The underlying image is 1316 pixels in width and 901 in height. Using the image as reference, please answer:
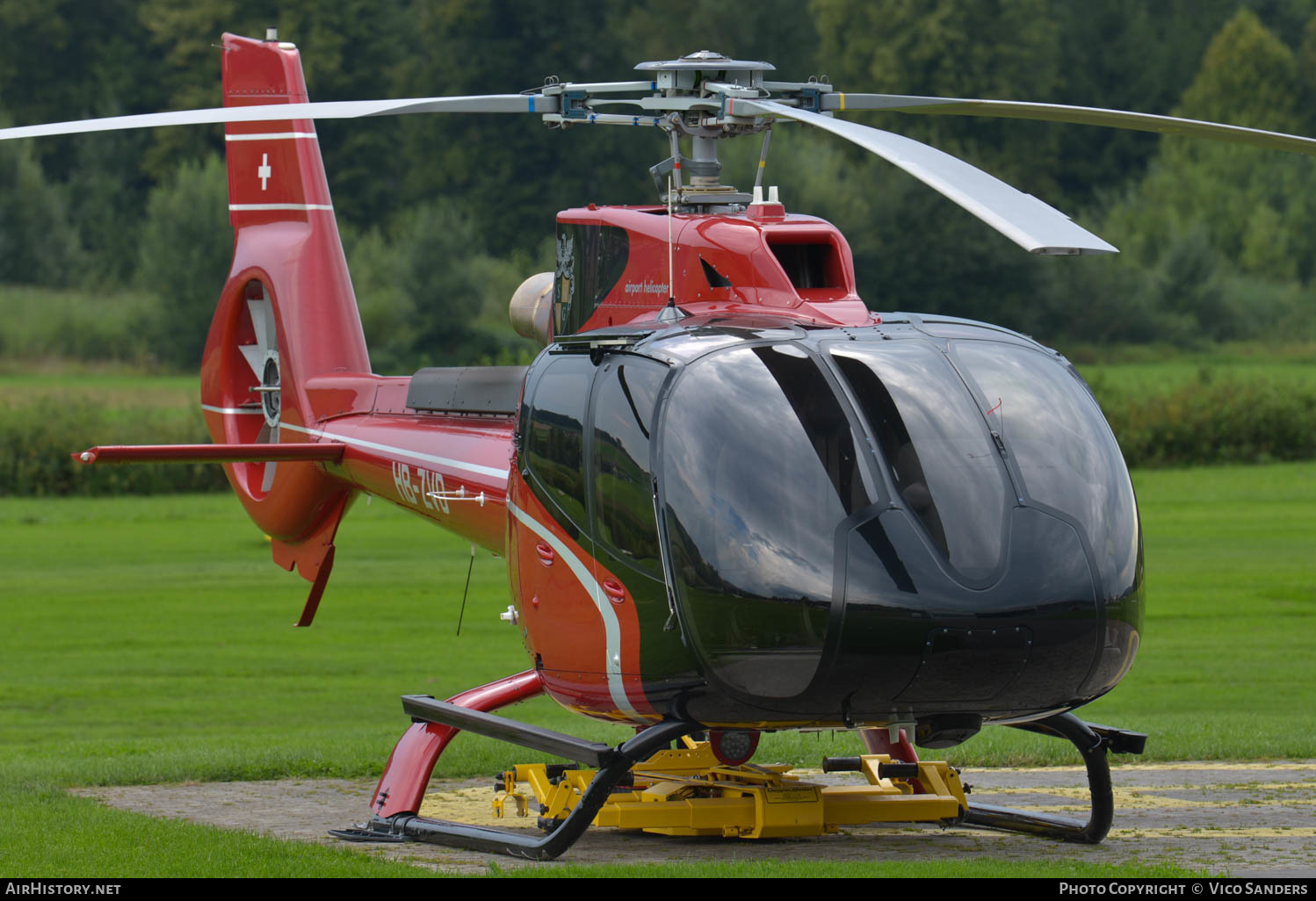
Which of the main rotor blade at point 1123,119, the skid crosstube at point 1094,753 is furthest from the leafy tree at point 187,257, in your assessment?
the main rotor blade at point 1123,119

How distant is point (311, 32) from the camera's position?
181ft

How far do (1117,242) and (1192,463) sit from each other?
40.9 ft

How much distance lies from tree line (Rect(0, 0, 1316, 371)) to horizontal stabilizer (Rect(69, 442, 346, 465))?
29.0m

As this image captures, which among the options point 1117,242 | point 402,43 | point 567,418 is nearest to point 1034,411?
point 567,418

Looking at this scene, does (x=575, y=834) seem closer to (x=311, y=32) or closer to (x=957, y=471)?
(x=957, y=471)

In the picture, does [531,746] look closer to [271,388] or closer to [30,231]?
[271,388]

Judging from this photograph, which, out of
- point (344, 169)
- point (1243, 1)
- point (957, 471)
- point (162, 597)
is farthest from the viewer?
point (1243, 1)

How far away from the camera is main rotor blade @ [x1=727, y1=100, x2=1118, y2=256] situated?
542 cm

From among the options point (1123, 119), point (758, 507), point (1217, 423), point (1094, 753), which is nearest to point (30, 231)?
point (1217, 423)

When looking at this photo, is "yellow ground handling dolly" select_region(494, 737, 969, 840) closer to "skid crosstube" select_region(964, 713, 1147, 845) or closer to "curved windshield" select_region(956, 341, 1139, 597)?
"skid crosstube" select_region(964, 713, 1147, 845)

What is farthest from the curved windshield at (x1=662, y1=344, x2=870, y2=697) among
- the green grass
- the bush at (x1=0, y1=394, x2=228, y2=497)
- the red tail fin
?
the bush at (x1=0, y1=394, x2=228, y2=497)

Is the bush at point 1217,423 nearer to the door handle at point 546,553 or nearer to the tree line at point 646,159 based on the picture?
the tree line at point 646,159

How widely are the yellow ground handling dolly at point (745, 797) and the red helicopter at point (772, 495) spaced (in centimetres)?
5

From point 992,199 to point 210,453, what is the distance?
5144mm
